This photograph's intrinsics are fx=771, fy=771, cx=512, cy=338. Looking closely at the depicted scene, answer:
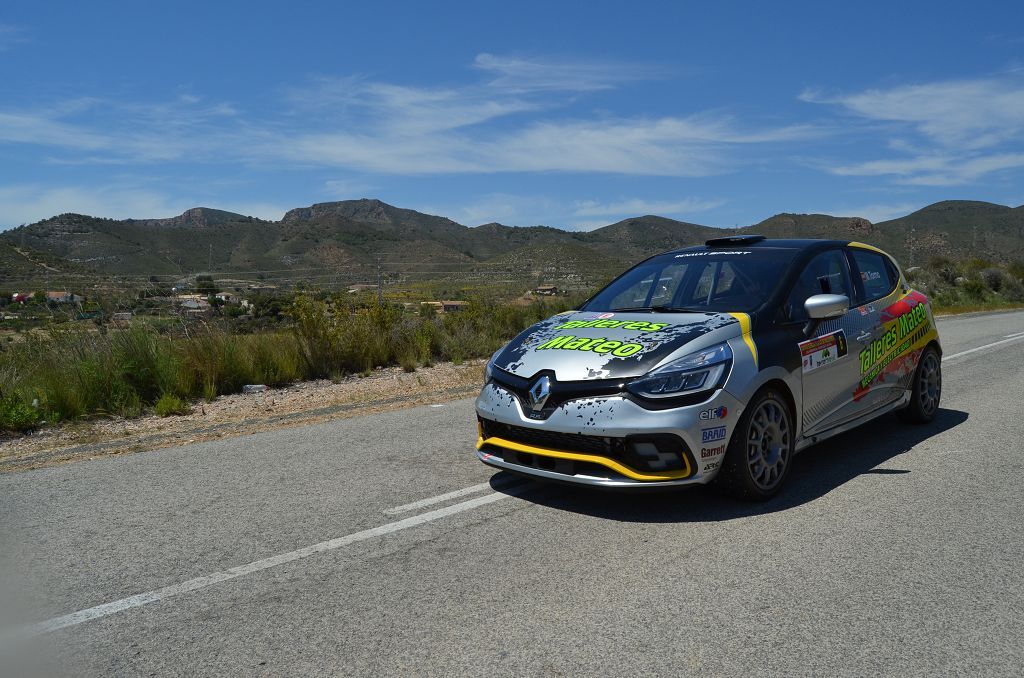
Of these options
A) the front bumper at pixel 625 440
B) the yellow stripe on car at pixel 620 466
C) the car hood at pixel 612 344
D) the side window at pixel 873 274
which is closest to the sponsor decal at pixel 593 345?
the car hood at pixel 612 344

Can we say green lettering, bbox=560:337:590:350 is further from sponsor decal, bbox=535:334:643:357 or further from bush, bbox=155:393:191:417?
bush, bbox=155:393:191:417

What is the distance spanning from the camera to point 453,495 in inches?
208

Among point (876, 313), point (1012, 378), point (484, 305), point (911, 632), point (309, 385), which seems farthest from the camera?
point (484, 305)

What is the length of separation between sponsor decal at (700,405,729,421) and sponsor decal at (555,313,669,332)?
748 millimetres

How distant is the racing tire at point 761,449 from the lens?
475 cm

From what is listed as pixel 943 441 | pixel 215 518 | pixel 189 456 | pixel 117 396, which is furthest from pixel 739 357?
pixel 117 396

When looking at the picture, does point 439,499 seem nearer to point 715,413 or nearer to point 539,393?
point 539,393

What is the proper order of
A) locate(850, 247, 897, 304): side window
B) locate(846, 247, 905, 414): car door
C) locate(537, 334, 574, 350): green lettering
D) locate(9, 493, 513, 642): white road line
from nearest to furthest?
locate(9, 493, 513, 642): white road line, locate(537, 334, 574, 350): green lettering, locate(846, 247, 905, 414): car door, locate(850, 247, 897, 304): side window

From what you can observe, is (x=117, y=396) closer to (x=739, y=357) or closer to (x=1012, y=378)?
(x=739, y=357)

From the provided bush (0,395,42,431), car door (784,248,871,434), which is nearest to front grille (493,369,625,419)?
car door (784,248,871,434)

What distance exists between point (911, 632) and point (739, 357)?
195cm

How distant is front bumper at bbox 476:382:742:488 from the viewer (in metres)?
4.49

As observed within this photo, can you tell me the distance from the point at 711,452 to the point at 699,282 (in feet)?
6.11

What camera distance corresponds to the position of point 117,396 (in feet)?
29.2
